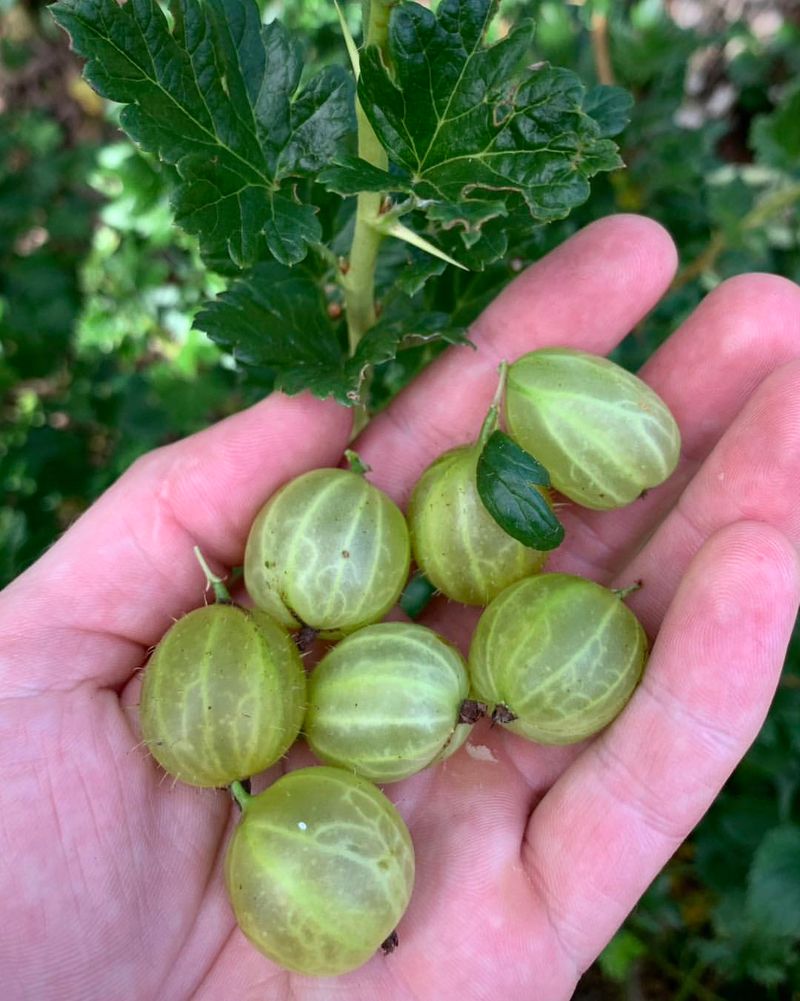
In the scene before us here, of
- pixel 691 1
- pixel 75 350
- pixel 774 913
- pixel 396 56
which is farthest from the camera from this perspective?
pixel 691 1

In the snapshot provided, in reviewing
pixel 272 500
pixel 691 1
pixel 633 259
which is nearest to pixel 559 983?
pixel 272 500

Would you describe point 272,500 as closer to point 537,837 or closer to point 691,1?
point 537,837

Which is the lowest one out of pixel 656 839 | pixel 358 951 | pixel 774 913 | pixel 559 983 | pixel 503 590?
pixel 774 913

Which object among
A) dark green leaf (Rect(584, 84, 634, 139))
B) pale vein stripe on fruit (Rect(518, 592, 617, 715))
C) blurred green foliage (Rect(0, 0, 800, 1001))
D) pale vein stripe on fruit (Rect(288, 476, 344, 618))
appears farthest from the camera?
blurred green foliage (Rect(0, 0, 800, 1001))

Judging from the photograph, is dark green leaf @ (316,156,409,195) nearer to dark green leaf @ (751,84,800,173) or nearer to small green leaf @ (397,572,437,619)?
small green leaf @ (397,572,437,619)

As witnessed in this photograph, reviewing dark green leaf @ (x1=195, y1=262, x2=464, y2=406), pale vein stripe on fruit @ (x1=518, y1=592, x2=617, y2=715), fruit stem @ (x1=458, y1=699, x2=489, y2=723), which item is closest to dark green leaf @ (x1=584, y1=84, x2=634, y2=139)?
dark green leaf @ (x1=195, y1=262, x2=464, y2=406)

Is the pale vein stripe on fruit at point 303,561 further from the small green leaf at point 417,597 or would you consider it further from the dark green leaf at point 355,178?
the dark green leaf at point 355,178

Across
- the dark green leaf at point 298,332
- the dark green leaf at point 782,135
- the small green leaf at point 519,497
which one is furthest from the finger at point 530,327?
the dark green leaf at point 782,135
